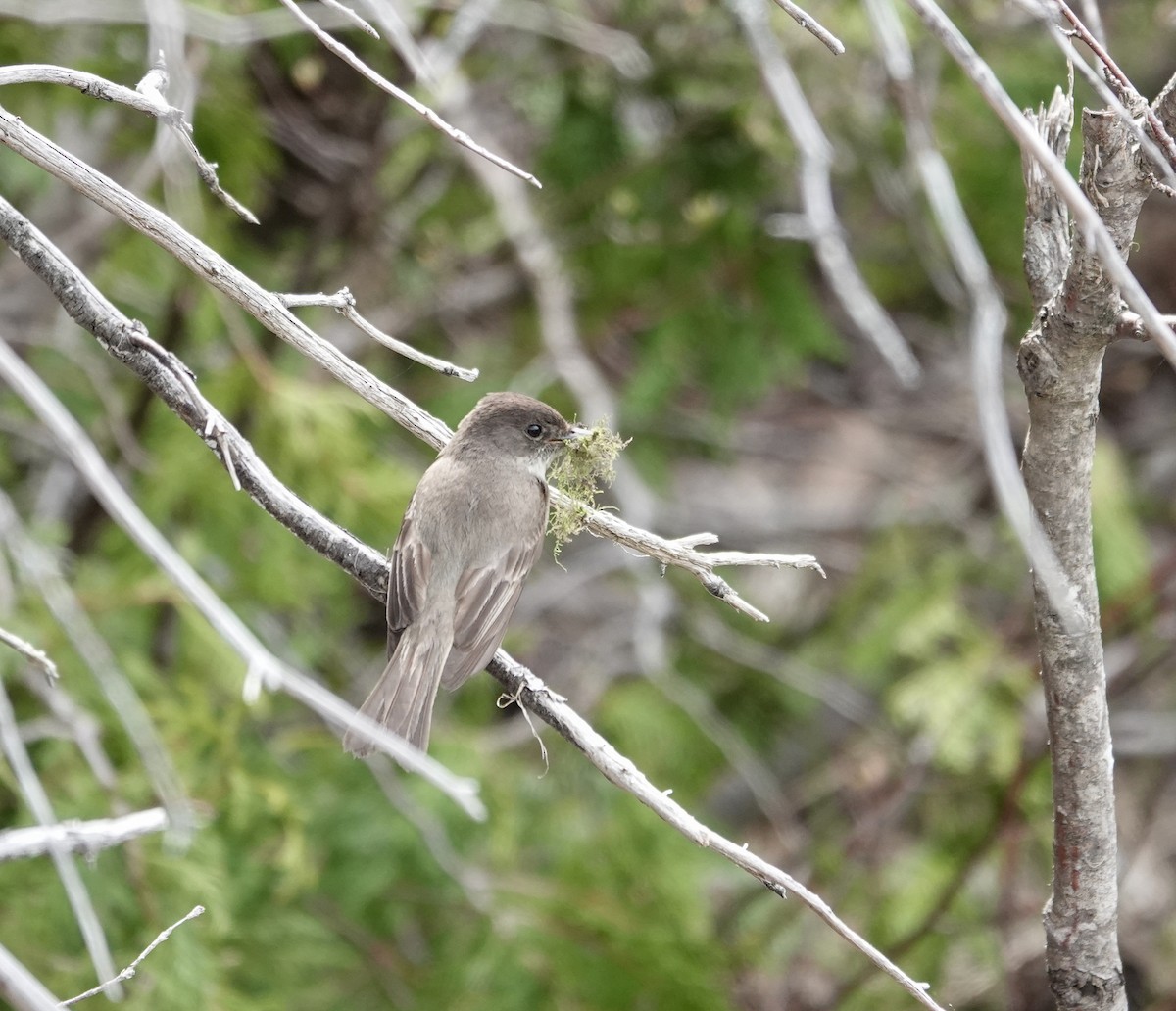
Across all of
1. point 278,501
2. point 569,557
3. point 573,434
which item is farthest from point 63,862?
point 569,557

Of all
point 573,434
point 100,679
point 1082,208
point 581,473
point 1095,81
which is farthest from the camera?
point 573,434

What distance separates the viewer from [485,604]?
161 inches

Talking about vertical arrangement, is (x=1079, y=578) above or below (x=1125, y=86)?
below

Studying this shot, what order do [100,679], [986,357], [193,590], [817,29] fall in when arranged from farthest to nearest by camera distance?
1. [100,679]
2. [986,357]
3. [193,590]
4. [817,29]

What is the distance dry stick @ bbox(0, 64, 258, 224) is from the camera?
2484 millimetres

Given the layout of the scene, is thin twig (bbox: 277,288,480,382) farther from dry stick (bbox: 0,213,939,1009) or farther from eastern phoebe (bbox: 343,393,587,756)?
eastern phoebe (bbox: 343,393,587,756)

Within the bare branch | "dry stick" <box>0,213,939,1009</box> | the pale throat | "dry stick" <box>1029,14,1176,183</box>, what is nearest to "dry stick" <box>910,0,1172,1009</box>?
"dry stick" <box>1029,14,1176,183</box>

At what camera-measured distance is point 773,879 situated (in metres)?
2.46

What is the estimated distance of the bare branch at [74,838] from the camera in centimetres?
219

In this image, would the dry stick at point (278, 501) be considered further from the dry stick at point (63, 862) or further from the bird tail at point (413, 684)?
the bird tail at point (413, 684)

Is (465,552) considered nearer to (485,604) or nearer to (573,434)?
(485,604)

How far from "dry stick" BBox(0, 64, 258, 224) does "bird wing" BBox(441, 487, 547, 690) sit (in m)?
1.58

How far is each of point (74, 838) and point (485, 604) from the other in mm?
1906

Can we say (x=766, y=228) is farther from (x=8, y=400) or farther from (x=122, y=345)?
(x=122, y=345)
